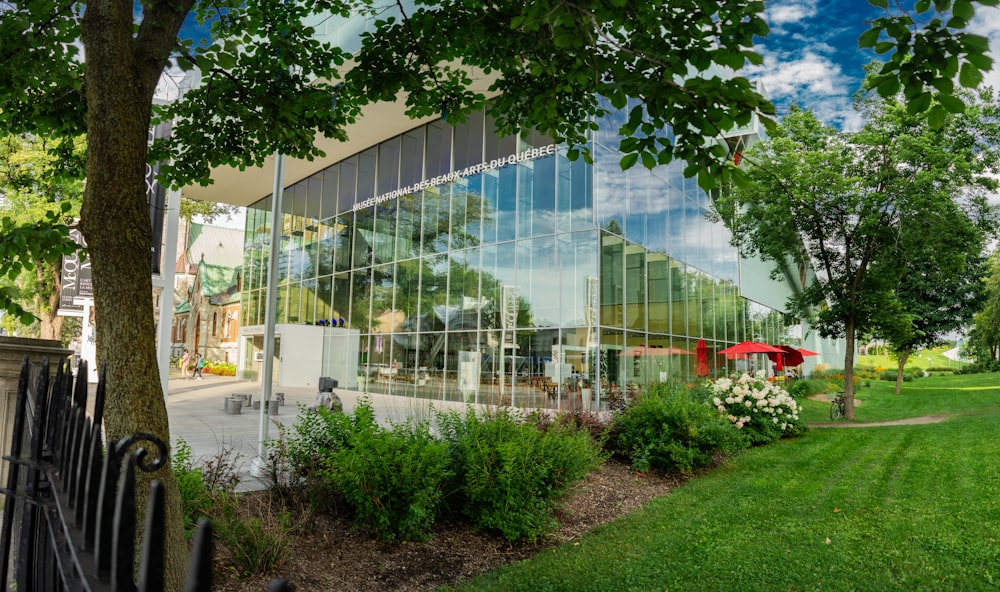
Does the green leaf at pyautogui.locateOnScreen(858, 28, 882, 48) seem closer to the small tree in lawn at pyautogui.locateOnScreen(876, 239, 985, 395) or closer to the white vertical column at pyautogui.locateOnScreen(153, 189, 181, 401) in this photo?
the white vertical column at pyautogui.locateOnScreen(153, 189, 181, 401)

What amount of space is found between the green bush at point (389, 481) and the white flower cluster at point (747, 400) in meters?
8.38

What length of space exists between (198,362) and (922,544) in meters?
36.5

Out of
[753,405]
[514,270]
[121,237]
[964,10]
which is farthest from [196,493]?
[514,270]

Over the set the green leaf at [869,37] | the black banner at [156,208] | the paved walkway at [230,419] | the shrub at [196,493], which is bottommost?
the paved walkway at [230,419]

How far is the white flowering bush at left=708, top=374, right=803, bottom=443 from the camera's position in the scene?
12945mm

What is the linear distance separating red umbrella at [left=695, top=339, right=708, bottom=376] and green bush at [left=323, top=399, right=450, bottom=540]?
1806 cm

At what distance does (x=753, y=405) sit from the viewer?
43.4 feet

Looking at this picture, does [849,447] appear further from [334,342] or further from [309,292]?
[309,292]

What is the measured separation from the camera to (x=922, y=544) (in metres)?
6.24

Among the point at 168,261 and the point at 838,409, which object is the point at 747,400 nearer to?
the point at 838,409

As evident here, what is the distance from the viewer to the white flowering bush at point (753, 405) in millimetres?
12945

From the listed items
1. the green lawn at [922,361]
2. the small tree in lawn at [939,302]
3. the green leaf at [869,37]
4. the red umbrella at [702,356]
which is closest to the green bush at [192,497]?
the green leaf at [869,37]

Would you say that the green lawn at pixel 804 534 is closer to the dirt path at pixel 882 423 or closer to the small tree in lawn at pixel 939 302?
the dirt path at pixel 882 423

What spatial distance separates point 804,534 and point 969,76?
17.7 ft
